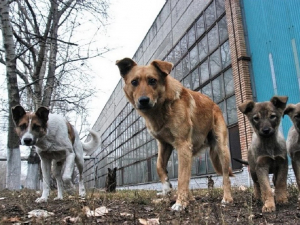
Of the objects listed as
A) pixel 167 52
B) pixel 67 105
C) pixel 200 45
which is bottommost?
pixel 67 105

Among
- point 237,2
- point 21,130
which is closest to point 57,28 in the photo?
point 237,2

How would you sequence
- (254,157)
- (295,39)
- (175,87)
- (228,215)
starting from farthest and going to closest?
1. (295,39)
2. (175,87)
3. (254,157)
4. (228,215)

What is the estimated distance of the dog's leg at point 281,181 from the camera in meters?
4.32

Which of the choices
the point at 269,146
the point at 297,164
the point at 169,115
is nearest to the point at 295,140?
the point at 297,164

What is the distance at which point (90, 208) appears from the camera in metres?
3.93

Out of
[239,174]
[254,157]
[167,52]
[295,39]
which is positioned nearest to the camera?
[254,157]

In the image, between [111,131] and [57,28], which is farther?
[111,131]

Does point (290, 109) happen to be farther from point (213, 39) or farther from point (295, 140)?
point (213, 39)

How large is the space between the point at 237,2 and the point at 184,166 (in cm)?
1422

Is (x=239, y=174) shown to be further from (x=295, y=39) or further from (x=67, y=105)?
(x=67, y=105)

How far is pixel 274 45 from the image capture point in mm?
13898

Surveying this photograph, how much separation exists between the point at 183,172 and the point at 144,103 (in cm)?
113

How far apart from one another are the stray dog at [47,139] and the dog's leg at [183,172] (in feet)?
8.71

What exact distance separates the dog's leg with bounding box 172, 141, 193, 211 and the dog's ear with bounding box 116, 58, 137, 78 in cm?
147
